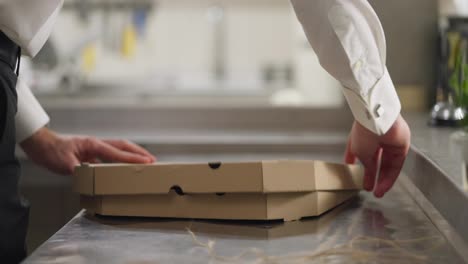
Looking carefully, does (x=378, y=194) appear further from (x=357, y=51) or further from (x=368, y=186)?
(x=357, y=51)

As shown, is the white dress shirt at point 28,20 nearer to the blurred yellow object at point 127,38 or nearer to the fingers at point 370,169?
the fingers at point 370,169

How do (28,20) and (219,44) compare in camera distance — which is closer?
(28,20)

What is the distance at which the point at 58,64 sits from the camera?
364 centimetres

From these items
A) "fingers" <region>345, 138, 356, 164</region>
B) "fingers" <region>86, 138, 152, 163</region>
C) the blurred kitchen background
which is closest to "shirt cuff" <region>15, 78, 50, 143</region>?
"fingers" <region>86, 138, 152, 163</region>

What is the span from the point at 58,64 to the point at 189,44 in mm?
1768

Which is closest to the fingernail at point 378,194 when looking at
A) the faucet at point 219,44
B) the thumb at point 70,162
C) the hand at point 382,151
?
the hand at point 382,151

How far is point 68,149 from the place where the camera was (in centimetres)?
140

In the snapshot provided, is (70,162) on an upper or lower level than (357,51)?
lower

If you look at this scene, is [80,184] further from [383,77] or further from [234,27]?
[234,27]

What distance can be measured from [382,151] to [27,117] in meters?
0.68

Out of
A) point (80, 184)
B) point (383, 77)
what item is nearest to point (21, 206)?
point (80, 184)

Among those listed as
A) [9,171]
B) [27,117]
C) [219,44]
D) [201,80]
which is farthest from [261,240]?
[219,44]

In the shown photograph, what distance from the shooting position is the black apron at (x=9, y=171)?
1.06 metres

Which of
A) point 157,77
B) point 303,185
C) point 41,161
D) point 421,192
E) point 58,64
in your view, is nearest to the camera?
point 303,185
